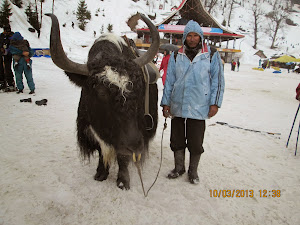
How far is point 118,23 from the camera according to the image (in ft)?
134

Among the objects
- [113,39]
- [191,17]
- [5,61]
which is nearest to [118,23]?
[191,17]

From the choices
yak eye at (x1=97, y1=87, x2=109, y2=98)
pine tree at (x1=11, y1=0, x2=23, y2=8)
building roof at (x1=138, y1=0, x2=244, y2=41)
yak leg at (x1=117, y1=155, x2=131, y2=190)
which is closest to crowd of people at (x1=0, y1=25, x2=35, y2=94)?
yak leg at (x1=117, y1=155, x2=131, y2=190)

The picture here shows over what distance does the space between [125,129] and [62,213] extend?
3.58ft

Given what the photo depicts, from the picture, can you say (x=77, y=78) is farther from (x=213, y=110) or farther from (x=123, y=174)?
(x=213, y=110)

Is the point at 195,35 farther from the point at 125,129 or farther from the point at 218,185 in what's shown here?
the point at 218,185

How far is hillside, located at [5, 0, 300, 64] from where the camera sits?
22312 mm

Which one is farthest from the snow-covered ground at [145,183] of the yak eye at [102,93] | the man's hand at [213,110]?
the yak eye at [102,93]

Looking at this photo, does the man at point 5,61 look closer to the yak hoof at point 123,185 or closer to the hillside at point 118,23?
the yak hoof at point 123,185

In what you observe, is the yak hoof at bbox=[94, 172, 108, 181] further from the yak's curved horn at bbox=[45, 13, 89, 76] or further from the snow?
the yak's curved horn at bbox=[45, 13, 89, 76]

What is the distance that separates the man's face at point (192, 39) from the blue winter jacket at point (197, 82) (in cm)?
4

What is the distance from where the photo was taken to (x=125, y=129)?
1.86m

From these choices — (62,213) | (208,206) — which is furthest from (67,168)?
(208,206)

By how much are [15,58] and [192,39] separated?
584cm

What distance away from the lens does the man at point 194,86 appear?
88.4 inches
